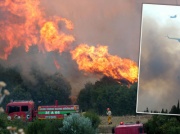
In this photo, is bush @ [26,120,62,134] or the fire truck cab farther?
the fire truck cab

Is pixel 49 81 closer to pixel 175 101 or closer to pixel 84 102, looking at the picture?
pixel 84 102

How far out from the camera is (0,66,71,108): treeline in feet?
122

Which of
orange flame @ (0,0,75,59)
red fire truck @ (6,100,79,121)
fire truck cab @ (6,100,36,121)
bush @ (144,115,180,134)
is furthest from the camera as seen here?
orange flame @ (0,0,75,59)

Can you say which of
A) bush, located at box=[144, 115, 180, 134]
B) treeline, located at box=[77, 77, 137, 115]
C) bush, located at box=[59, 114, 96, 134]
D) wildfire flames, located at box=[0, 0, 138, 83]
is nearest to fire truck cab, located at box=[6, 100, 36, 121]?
bush, located at box=[59, 114, 96, 134]

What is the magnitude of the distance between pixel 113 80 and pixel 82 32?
5.26 metres

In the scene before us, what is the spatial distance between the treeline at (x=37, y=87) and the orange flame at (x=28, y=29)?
2015 mm

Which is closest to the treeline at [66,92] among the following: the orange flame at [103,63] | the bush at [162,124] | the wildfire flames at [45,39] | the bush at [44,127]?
the orange flame at [103,63]

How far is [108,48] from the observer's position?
38594 mm

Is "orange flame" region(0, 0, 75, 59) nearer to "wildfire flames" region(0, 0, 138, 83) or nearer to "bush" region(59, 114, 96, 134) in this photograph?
"wildfire flames" region(0, 0, 138, 83)

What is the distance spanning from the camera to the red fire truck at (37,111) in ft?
90.3

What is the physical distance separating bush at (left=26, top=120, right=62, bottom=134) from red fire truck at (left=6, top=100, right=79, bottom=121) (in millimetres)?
4652

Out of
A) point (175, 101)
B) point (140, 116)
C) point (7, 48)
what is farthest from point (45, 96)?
point (175, 101)

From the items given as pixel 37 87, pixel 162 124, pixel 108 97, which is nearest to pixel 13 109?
pixel 37 87

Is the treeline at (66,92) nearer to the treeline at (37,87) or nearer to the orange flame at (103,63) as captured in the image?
the treeline at (37,87)
